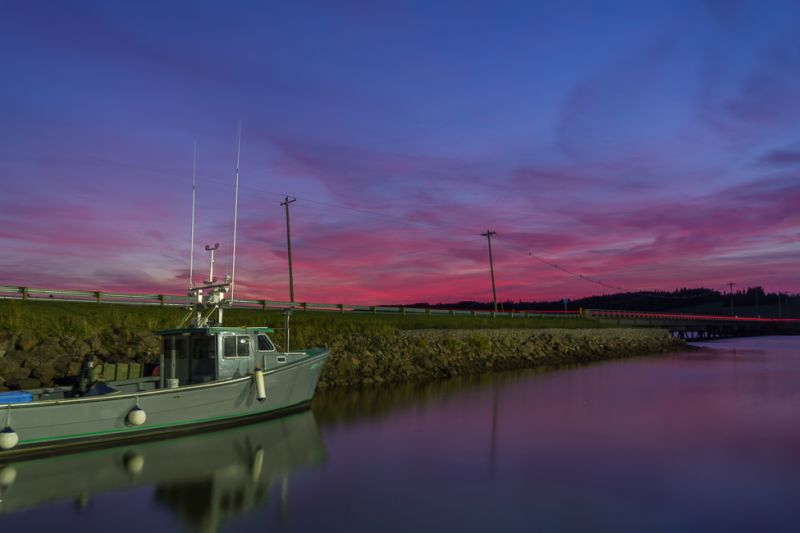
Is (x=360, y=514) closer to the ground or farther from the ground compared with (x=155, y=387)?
closer to the ground

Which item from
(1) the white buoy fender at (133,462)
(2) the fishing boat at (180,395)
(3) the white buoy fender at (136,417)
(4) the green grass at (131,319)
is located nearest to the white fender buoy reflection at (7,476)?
(2) the fishing boat at (180,395)

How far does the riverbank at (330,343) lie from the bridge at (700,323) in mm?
35157

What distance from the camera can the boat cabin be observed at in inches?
773

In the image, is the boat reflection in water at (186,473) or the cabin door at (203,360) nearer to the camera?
the boat reflection in water at (186,473)

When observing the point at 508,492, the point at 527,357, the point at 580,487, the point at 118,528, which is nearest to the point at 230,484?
the point at 118,528

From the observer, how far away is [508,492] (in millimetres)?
13664

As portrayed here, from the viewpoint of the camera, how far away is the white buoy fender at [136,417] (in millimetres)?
16609

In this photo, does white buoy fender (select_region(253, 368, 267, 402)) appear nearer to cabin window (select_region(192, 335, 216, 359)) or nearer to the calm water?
the calm water

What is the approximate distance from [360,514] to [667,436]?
1377 centimetres

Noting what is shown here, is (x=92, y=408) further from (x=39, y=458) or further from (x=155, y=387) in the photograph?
(x=155, y=387)

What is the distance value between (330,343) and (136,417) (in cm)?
1801

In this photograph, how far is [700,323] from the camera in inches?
4469

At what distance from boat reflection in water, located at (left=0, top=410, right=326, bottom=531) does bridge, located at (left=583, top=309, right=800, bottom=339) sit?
3072 inches

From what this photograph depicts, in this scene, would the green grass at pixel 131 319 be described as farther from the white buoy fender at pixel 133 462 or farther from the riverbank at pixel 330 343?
the white buoy fender at pixel 133 462
